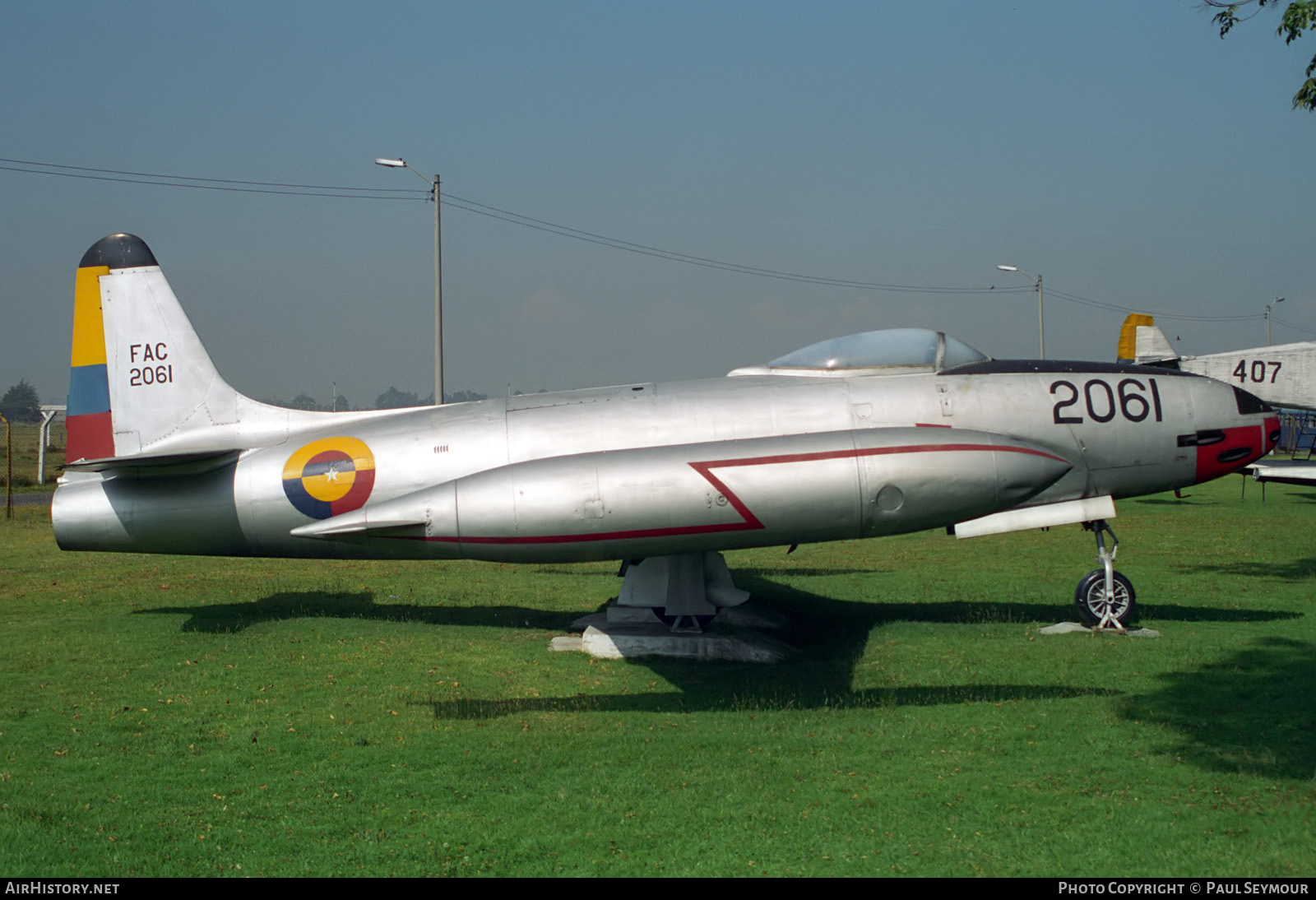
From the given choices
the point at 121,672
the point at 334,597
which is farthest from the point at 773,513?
the point at 334,597

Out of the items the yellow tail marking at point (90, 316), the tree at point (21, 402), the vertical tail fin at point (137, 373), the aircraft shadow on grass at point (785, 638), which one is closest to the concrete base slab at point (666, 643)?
the aircraft shadow on grass at point (785, 638)

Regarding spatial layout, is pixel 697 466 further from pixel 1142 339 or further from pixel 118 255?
pixel 1142 339

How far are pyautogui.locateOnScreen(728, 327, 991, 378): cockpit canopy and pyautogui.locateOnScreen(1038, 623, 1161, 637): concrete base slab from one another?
3.17 metres

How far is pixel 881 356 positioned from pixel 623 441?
3.18m

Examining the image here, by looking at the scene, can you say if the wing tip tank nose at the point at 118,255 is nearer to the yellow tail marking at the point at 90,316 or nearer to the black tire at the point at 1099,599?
the yellow tail marking at the point at 90,316

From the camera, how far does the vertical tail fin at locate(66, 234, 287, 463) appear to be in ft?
40.0

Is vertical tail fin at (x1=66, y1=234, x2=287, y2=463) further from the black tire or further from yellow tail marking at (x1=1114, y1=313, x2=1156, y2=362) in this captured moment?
yellow tail marking at (x1=1114, y1=313, x2=1156, y2=362)

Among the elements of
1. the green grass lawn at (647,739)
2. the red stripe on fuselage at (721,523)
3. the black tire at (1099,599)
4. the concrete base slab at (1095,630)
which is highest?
the red stripe on fuselage at (721,523)

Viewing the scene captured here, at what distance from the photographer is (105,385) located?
40.7ft

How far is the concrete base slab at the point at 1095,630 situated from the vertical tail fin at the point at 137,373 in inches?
368

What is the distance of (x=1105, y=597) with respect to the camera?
11.3 metres

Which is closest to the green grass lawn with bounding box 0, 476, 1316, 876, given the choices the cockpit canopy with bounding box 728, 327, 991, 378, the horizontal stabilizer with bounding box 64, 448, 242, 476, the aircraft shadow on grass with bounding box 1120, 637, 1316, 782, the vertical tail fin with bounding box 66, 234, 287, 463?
the aircraft shadow on grass with bounding box 1120, 637, 1316, 782

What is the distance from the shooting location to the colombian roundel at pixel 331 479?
11.2 meters

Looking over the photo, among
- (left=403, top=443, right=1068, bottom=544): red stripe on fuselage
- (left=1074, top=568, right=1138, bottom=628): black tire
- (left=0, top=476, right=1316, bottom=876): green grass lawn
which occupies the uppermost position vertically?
(left=403, top=443, right=1068, bottom=544): red stripe on fuselage
